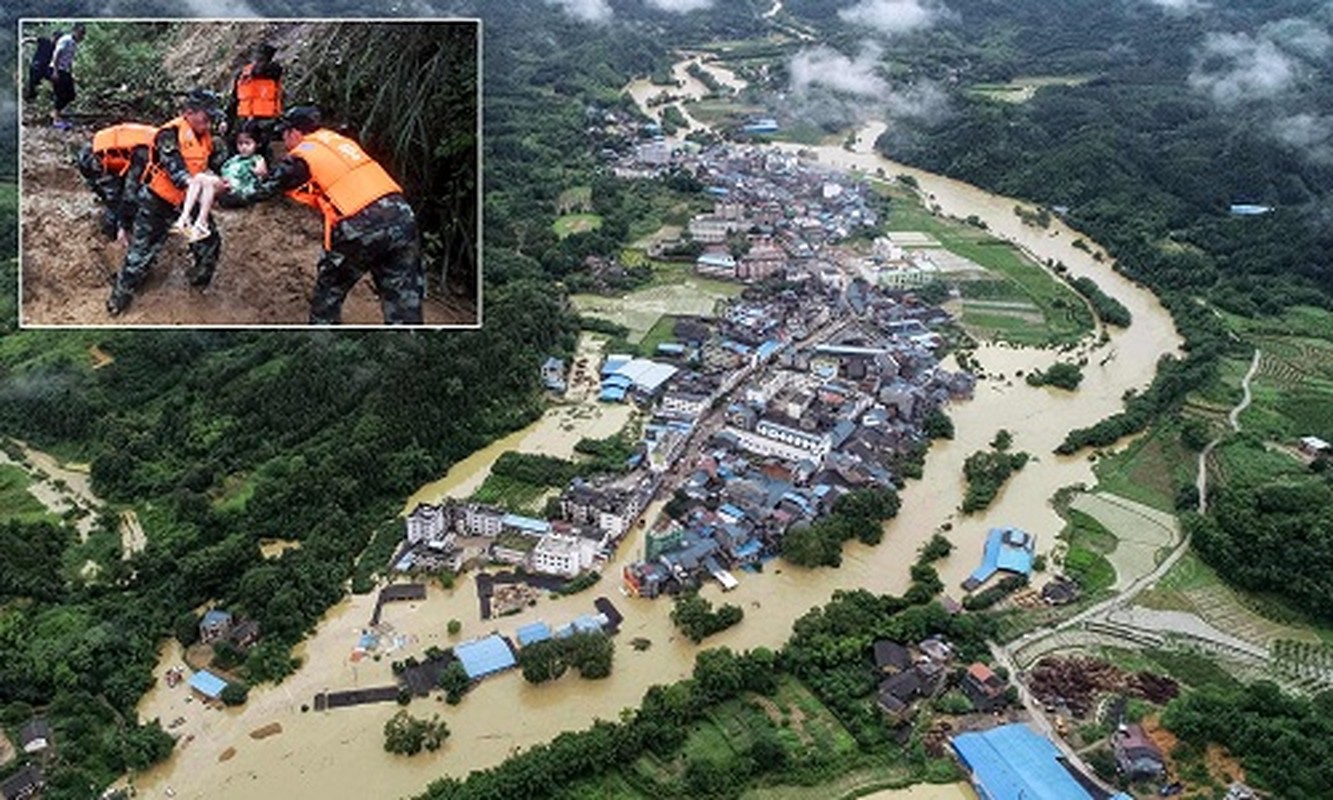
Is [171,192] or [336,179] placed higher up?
[336,179]

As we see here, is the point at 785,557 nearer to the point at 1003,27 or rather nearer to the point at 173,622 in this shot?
the point at 173,622

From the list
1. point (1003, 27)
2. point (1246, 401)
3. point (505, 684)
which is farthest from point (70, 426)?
point (1003, 27)

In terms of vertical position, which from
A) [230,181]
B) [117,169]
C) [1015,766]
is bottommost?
[1015,766]

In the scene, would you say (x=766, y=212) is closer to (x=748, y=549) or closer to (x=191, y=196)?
(x=748, y=549)

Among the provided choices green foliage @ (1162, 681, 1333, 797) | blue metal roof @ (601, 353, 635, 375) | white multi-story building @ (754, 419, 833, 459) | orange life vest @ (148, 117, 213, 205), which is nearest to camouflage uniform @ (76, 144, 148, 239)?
orange life vest @ (148, 117, 213, 205)

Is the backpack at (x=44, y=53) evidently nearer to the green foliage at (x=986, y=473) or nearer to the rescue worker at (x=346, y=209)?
the rescue worker at (x=346, y=209)

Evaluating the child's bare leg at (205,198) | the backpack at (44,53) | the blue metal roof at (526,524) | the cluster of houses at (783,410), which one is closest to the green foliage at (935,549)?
the cluster of houses at (783,410)

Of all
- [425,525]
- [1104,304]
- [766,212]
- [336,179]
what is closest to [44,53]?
[336,179]
